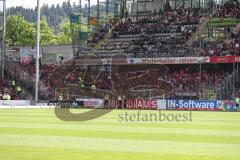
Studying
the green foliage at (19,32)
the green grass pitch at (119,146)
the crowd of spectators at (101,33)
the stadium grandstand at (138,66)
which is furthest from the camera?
the green foliage at (19,32)

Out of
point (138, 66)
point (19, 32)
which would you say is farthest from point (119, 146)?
point (19, 32)

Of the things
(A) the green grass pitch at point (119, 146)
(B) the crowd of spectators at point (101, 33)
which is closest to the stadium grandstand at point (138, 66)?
(B) the crowd of spectators at point (101, 33)

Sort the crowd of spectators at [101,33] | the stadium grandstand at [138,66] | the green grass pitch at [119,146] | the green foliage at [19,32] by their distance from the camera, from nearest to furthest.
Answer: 1. the green grass pitch at [119,146]
2. the stadium grandstand at [138,66]
3. the crowd of spectators at [101,33]
4. the green foliage at [19,32]

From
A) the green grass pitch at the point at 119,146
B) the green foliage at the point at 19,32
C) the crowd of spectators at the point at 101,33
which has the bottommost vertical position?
the green grass pitch at the point at 119,146

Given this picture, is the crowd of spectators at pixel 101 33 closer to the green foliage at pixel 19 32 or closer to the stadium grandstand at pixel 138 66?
the stadium grandstand at pixel 138 66

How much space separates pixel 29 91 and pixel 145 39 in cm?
1501

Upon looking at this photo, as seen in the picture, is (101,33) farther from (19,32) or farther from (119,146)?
(19,32)

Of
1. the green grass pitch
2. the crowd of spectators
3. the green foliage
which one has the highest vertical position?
the green foliage

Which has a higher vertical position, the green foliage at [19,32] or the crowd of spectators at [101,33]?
the green foliage at [19,32]

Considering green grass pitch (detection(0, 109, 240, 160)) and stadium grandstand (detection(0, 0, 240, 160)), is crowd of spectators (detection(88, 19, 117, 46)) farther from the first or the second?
green grass pitch (detection(0, 109, 240, 160))

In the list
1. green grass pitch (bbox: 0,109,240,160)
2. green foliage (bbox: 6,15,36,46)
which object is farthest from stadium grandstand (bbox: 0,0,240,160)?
green foliage (bbox: 6,15,36,46)

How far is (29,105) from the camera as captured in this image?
53438 mm

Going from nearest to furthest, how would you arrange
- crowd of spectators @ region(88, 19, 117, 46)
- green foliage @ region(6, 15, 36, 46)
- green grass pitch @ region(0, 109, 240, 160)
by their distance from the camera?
green grass pitch @ region(0, 109, 240, 160), crowd of spectators @ region(88, 19, 117, 46), green foliage @ region(6, 15, 36, 46)

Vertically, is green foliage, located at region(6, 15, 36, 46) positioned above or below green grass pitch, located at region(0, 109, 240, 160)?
above
